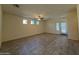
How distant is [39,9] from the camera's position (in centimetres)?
156

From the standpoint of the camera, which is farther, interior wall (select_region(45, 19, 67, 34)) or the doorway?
interior wall (select_region(45, 19, 67, 34))

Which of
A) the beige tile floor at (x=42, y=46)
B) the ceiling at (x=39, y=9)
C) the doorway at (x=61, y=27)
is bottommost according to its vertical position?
the beige tile floor at (x=42, y=46)

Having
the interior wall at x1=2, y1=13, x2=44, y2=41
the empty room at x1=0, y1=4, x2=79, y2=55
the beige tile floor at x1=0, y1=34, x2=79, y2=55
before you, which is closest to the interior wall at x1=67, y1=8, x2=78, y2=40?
the empty room at x1=0, y1=4, x2=79, y2=55

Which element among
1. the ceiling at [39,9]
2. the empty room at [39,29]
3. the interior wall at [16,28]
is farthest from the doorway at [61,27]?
the interior wall at [16,28]

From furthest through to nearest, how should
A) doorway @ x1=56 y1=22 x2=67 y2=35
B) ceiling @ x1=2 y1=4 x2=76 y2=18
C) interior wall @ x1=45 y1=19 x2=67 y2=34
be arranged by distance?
interior wall @ x1=45 y1=19 x2=67 y2=34, doorway @ x1=56 y1=22 x2=67 y2=35, ceiling @ x1=2 y1=4 x2=76 y2=18

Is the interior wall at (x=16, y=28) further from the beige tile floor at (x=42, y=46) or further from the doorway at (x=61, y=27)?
the doorway at (x=61, y=27)

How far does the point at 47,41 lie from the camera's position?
180cm

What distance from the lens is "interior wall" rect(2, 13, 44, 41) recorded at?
4.88 feet

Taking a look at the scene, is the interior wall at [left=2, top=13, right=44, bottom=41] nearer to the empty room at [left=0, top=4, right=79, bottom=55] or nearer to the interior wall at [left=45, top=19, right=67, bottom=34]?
the empty room at [left=0, top=4, right=79, bottom=55]

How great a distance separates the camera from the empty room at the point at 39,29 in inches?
57.9

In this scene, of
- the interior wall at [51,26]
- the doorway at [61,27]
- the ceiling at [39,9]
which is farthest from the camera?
the interior wall at [51,26]

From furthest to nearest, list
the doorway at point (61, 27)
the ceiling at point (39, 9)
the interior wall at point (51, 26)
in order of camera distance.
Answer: the interior wall at point (51, 26) < the doorway at point (61, 27) < the ceiling at point (39, 9)

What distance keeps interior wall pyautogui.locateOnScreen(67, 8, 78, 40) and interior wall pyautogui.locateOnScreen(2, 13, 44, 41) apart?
0.56 meters
